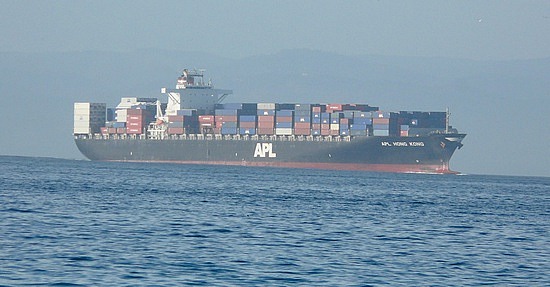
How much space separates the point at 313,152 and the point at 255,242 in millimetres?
83914

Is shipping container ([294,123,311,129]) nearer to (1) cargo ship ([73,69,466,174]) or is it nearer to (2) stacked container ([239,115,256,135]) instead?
(1) cargo ship ([73,69,466,174])

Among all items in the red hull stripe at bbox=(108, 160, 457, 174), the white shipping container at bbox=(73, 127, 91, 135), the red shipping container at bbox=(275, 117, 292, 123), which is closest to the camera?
the red hull stripe at bbox=(108, 160, 457, 174)

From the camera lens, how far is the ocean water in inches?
896

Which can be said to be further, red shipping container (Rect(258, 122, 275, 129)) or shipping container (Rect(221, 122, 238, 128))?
shipping container (Rect(221, 122, 238, 128))

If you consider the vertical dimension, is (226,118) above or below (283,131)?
above

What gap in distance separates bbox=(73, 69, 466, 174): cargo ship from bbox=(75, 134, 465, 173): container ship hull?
103 millimetres

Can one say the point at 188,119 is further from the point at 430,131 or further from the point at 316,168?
the point at 430,131

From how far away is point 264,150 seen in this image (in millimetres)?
115938

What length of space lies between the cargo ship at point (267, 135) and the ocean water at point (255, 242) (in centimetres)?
5997

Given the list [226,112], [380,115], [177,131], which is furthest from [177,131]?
[380,115]

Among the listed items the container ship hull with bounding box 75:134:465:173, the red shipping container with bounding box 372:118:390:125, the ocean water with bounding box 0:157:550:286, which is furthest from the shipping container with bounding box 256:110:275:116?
the ocean water with bounding box 0:157:550:286

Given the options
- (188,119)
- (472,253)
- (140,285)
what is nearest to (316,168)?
(188,119)

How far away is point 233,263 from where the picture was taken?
24500 mm

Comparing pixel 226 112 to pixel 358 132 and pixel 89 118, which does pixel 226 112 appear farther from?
pixel 89 118
